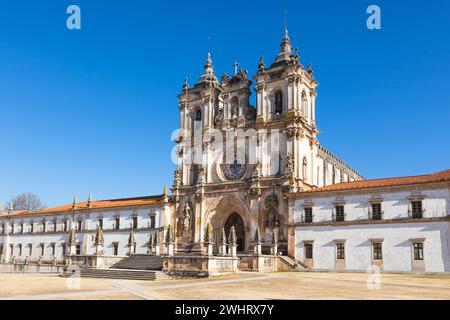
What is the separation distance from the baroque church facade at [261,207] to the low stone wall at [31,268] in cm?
64

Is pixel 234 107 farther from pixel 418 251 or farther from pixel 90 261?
pixel 418 251

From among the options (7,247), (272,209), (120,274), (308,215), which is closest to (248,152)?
(272,209)

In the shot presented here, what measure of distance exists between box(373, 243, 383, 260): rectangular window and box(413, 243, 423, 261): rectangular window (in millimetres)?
2754

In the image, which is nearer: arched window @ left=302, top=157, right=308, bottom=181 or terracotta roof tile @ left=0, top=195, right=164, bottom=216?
arched window @ left=302, top=157, right=308, bottom=181

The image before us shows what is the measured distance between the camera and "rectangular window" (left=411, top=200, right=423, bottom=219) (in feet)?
125

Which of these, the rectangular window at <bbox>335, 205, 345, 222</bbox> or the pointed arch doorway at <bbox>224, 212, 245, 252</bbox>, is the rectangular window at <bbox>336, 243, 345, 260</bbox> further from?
the pointed arch doorway at <bbox>224, 212, 245, 252</bbox>

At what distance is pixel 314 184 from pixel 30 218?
45.4 m

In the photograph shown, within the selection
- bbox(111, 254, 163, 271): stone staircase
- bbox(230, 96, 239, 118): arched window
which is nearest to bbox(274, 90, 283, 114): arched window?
bbox(230, 96, 239, 118): arched window

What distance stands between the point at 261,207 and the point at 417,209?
15.7 m

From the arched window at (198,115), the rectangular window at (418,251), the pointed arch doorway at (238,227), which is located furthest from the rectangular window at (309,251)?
the arched window at (198,115)

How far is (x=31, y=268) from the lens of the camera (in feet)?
151

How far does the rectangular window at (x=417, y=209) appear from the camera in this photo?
125 ft
